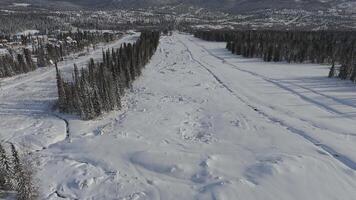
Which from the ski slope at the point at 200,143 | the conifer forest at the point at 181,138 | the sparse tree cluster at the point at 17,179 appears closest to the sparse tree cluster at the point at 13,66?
the conifer forest at the point at 181,138

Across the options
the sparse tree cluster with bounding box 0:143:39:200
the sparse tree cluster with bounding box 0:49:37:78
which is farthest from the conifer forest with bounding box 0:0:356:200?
the sparse tree cluster with bounding box 0:49:37:78

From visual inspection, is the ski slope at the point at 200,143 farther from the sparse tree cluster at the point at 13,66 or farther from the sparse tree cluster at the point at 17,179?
the sparse tree cluster at the point at 13,66

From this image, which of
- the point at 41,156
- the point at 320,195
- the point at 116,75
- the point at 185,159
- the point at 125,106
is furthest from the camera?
the point at 116,75

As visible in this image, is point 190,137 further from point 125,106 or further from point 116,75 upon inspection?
point 116,75

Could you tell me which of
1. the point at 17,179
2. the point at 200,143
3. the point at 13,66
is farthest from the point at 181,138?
the point at 13,66

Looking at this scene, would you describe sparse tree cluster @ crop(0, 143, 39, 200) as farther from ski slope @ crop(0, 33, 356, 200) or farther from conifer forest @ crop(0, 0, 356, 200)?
ski slope @ crop(0, 33, 356, 200)

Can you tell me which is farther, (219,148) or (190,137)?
(190,137)

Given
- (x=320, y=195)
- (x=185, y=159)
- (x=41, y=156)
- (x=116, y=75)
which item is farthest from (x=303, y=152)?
(x=116, y=75)
